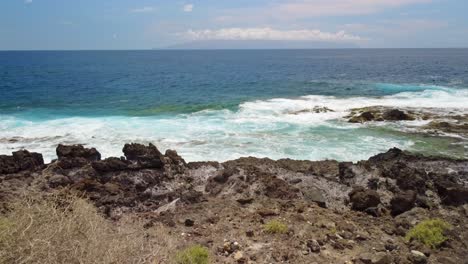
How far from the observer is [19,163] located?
49.7ft

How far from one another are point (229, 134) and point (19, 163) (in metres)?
13.1

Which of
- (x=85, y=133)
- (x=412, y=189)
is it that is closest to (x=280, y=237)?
(x=412, y=189)

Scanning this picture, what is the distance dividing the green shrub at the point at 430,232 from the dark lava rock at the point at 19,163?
43.9 ft

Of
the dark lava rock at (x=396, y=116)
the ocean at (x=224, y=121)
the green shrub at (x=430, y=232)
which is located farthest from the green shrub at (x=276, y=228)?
the dark lava rock at (x=396, y=116)

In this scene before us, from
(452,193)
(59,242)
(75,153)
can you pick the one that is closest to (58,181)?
(75,153)

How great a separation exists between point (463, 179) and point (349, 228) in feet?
24.0

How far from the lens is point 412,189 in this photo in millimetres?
13359

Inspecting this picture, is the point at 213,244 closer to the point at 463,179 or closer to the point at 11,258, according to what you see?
the point at 11,258

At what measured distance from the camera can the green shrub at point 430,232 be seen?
9609 mm

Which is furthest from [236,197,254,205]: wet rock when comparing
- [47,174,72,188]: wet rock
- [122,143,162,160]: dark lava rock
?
[47,174,72,188]: wet rock

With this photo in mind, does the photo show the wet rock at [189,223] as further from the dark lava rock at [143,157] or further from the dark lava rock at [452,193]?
the dark lava rock at [452,193]

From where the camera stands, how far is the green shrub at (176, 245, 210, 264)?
762 cm

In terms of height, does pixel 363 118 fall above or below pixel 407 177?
below

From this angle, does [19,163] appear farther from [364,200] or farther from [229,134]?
[229,134]
